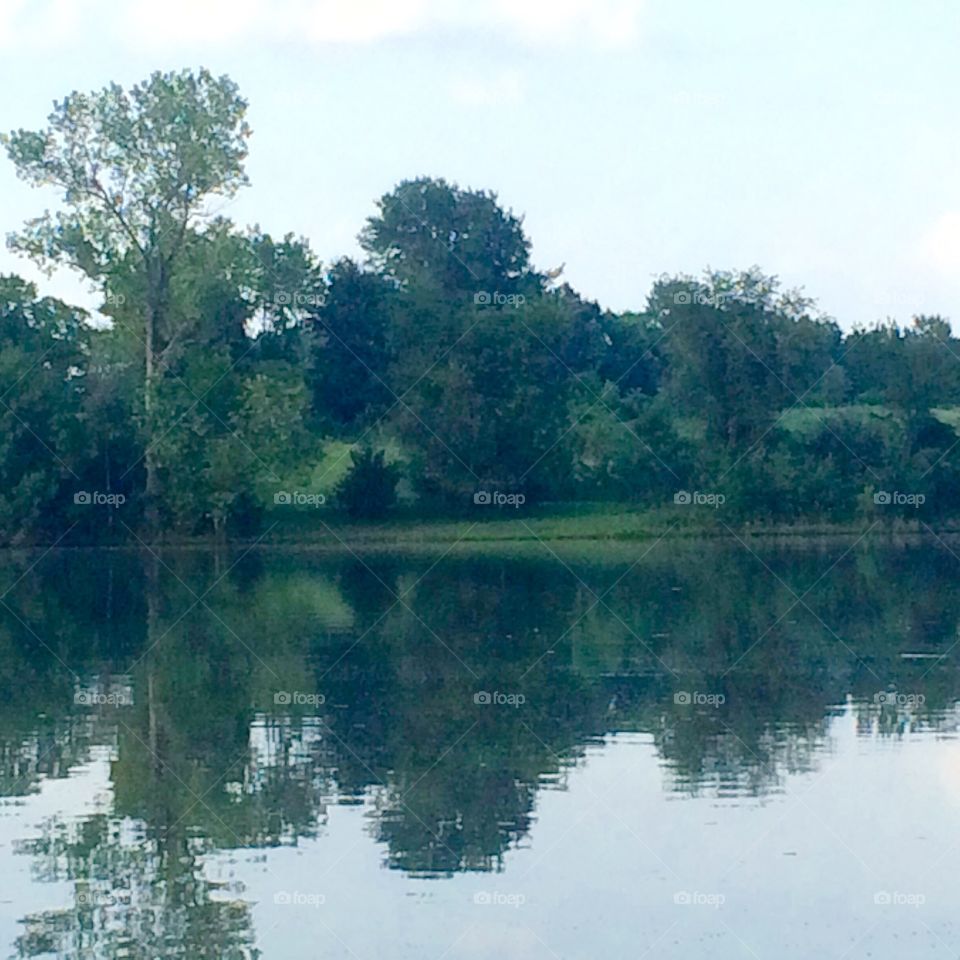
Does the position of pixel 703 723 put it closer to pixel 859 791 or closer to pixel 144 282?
pixel 859 791

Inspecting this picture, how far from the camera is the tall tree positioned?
5741 cm

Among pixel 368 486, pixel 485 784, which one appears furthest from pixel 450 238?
pixel 485 784

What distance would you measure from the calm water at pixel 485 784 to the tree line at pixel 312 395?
28.5 meters

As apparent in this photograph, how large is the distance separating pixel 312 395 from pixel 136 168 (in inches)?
395

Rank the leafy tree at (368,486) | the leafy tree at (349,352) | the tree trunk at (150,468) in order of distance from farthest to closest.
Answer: the leafy tree at (349,352)
the leafy tree at (368,486)
the tree trunk at (150,468)

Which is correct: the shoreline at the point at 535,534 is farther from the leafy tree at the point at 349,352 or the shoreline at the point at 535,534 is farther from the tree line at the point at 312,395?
the leafy tree at the point at 349,352

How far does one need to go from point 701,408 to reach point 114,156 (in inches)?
857

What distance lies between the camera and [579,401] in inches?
2576

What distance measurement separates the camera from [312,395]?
207 feet

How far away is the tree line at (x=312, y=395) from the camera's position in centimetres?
5750

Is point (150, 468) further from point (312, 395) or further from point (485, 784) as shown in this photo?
point (485, 784)

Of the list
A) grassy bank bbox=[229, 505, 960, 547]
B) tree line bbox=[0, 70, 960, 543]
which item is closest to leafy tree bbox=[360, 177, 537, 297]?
tree line bbox=[0, 70, 960, 543]

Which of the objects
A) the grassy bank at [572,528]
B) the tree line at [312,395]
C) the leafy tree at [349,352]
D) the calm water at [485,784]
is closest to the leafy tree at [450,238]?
the leafy tree at [349,352]

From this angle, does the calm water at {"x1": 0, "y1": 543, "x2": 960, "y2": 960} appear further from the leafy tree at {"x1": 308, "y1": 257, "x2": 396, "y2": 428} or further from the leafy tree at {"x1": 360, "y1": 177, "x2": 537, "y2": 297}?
the leafy tree at {"x1": 360, "y1": 177, "x2": 537, "y2": 297}
